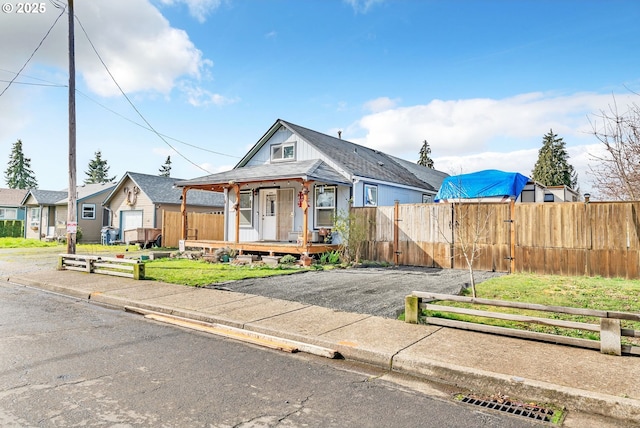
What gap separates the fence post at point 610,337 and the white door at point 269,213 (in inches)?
Result: 562

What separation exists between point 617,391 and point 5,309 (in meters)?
9.66

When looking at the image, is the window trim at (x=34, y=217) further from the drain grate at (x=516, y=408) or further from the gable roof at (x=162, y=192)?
the drain grate at (x=516, y=408)

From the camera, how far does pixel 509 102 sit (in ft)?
44.7

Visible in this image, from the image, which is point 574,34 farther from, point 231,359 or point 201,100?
point 201,100

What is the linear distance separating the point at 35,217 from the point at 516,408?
40.5 metres

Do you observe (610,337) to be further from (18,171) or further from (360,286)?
(18,171)

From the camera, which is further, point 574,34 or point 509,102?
point 509,102

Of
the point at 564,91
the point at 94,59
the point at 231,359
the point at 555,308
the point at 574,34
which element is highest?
the point at 94,59

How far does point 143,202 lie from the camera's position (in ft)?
89.5

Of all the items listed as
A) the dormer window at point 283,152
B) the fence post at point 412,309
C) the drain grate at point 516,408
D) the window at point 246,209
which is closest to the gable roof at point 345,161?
the dormer window at point 283,152

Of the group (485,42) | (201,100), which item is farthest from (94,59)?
(485,42)

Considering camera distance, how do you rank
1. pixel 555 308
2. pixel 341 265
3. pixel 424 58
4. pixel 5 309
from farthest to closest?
pixel 424 58, pixel 341 265, pixel 5 309, pixel 555 308

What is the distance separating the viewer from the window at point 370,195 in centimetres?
1648

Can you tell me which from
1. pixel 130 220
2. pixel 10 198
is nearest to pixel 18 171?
pixel 10 198
